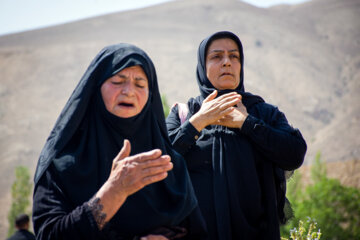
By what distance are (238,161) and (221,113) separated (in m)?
0.34

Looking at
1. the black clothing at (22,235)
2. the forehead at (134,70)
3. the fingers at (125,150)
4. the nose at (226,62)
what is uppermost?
the nose at (226,62)

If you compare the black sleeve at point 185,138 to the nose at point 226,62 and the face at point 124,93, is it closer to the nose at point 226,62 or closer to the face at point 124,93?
the nose at point 226,62

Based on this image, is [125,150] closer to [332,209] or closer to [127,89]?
[127,89]

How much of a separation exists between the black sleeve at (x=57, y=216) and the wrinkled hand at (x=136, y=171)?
0.17 metres

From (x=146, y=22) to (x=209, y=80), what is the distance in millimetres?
86605

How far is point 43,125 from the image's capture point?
54.3m

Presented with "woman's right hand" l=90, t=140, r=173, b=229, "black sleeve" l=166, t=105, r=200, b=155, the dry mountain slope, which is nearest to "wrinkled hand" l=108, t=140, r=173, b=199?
"woman's right hand" l=90, t=140, r=173, b=229

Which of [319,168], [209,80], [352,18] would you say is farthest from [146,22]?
[209,80]

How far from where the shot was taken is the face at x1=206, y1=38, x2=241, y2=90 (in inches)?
120

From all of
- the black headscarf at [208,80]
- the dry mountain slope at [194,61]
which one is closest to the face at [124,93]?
the black headscarf at [208,80]

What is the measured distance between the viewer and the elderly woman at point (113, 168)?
1761 millimetres

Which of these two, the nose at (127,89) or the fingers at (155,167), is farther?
the nose at (127,89)

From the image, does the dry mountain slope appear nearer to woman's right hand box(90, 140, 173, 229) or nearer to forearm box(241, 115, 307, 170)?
forearm box(241, 115, 307, 170)

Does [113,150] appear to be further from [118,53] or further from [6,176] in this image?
Result: [6,176]
